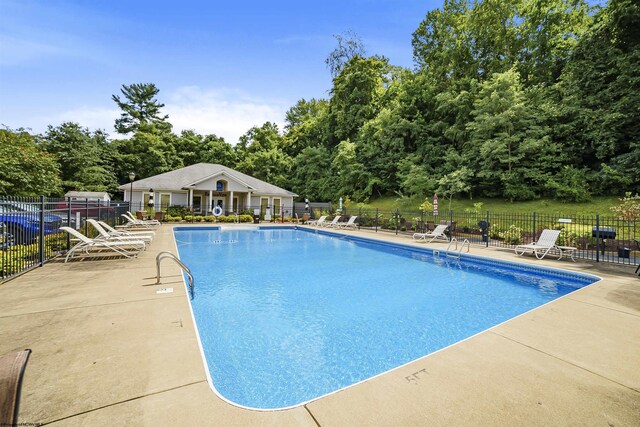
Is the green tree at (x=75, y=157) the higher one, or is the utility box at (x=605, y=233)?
the green tree at (x=75, y=157)

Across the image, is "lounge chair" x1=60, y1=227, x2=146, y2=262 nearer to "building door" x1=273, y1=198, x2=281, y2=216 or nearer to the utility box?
the utility box

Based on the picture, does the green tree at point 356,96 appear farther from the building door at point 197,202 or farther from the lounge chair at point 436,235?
the lounge chair at point 436,235

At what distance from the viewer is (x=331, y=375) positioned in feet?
11.5

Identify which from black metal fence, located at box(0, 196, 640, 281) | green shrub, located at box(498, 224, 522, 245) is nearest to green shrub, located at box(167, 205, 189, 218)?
black metal fence, located at box(0, 196, 640, 281)

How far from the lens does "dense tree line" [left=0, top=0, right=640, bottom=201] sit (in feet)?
64.0

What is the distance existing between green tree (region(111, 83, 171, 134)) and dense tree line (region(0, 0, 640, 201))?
1.71 feet

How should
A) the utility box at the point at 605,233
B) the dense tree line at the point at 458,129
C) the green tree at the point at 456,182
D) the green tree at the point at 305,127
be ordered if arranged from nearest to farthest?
the utility box at the point at 605,233, the dense tree line at the point at 458,129, the green tree at the point at 456,182, the green tree at the point at 305,127

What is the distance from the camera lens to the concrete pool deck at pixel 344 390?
2.09 m

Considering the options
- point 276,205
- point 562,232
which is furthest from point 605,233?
point 276,205

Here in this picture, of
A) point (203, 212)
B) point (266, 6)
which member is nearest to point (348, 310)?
point (266, 6)

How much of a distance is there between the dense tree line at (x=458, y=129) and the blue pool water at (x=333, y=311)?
53.5 ft

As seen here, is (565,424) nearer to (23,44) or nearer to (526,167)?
(23,44)

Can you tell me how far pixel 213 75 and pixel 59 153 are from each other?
24.0 metres

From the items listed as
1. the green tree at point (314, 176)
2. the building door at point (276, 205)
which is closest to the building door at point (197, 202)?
the building door at point (276, 205)
